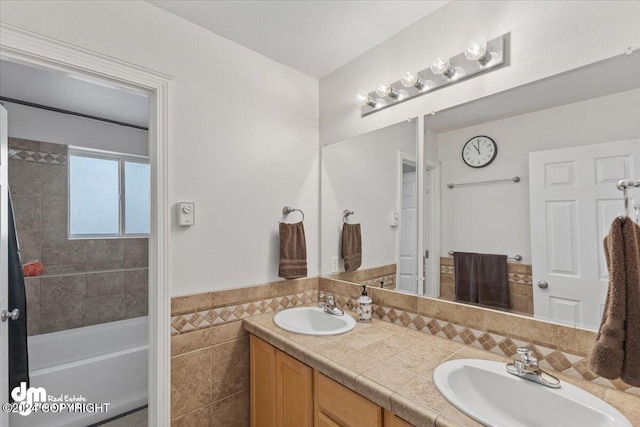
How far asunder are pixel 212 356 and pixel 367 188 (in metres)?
1.33

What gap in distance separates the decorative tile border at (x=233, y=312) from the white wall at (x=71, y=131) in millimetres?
2409

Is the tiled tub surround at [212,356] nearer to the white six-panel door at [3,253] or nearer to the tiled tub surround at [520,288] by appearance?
the white six-panel door at [3,253]

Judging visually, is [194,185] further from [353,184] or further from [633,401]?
[633,401]

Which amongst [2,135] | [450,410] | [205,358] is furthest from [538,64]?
[2,135]

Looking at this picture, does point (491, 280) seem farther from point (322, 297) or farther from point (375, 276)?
point (322, 297)

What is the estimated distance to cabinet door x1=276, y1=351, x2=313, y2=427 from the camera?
4.30 feet

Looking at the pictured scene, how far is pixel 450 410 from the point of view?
2.89 feet

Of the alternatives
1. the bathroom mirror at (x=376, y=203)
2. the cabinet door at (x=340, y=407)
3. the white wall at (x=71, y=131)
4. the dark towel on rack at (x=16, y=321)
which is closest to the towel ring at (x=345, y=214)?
the bathroom mirror at (x=376, y=203)

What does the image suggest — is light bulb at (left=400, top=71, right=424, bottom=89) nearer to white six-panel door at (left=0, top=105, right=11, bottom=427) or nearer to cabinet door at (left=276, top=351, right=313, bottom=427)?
cabinet door at (left=276, top=351, right=313, bottom=427)

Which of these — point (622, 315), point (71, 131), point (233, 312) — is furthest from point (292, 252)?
point (71, 131)

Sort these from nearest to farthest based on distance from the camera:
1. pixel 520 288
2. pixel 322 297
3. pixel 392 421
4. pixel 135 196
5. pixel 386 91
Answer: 1. pixel 392 421
2. pixel 520 288
3. pixel 386 91
4. pixel 322 297
5. pixel 135 196

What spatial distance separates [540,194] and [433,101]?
0.67 m

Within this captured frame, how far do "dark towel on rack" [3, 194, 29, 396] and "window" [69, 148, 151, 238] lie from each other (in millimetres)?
1138

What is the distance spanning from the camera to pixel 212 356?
1645 mm
